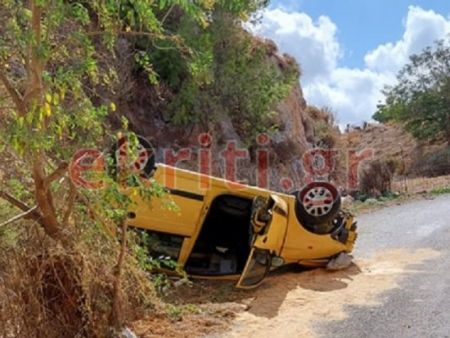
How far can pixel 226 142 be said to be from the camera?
1784 centimetres

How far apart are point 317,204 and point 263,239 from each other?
1150 mm

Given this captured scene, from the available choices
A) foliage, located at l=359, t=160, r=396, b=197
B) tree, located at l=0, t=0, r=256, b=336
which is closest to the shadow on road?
tree, located at l=0, t=0, r=256, b=336

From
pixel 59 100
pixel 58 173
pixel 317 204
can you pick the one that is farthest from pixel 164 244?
pixel 59 100

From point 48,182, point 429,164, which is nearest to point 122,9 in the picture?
point 48,182

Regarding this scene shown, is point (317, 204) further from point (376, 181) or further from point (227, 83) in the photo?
point (376, 181)

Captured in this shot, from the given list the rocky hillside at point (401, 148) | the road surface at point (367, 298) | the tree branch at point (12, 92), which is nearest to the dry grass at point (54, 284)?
the tree branch at point (12, 92)

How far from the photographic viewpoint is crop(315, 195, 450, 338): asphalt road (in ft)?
17.5

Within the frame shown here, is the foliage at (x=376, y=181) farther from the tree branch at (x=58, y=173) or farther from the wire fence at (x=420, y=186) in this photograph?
the tree branch at (x=58, y=173)

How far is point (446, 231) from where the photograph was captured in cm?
1030

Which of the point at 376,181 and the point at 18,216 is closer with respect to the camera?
the point at 18,216

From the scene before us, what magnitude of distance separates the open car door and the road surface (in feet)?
0.71

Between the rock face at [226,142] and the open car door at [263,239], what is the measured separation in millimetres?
8947

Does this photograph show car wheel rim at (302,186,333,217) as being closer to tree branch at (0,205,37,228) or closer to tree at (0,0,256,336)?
tree at (0,0,256,336)

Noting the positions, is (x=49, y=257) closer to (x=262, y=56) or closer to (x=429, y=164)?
(x=262, y=56)
